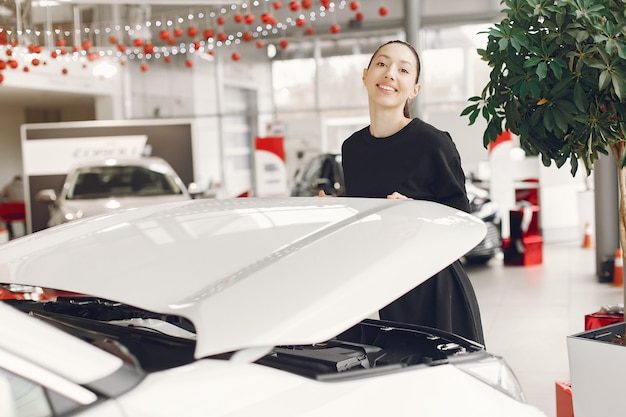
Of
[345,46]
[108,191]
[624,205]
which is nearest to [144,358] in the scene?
[624,205]

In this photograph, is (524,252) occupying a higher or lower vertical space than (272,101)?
lower

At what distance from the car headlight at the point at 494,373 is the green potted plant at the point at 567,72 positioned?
104 centimetres

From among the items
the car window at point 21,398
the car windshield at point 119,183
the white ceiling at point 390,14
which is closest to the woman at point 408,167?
the car window at point 21,398

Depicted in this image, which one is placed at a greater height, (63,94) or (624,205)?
(63,94)

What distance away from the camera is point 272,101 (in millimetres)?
15297

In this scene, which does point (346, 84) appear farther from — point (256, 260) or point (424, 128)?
point (256, 260)

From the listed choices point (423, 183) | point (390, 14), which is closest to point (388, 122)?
point (423, 183)

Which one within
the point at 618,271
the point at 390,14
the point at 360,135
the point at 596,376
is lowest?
the point at 618,271

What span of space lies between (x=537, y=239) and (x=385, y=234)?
323 inches

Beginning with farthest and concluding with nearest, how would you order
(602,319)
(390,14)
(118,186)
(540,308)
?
1. (390,14)
2. (118,186)
3. (540,308)
4. (602,319)

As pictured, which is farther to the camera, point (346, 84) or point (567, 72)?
point (346, 84)

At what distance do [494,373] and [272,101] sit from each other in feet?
46.3

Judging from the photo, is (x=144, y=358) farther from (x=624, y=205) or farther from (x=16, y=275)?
(x=624, y=205)

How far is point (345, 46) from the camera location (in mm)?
14617
